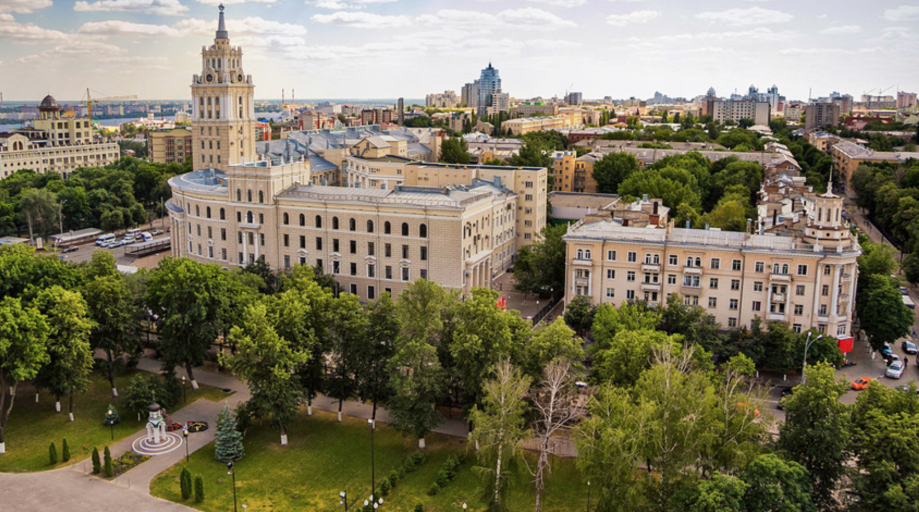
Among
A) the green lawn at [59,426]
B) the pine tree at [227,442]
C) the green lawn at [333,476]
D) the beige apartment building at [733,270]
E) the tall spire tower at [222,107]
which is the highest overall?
the tall spire tower at [222,107]

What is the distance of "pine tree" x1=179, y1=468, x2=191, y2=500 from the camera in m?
42.9

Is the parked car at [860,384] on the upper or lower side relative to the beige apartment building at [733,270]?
lower

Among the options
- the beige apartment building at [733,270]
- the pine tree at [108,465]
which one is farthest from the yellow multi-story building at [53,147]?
the beige apartment building at [733,270]

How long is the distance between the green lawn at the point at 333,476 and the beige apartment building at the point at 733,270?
22.7 meters

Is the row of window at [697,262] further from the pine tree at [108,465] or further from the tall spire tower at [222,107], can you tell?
the tall spire tower at [222,107]

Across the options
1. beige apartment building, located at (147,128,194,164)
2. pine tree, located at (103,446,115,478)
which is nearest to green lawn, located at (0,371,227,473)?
pine tree, located at (103,446,115,478)

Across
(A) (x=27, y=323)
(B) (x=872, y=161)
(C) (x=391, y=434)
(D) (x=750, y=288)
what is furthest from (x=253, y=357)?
(B) (x=872, y=161)

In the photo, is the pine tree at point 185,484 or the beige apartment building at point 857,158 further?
the beige apartment building at point 857,158

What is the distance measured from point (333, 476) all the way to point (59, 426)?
20513 mm

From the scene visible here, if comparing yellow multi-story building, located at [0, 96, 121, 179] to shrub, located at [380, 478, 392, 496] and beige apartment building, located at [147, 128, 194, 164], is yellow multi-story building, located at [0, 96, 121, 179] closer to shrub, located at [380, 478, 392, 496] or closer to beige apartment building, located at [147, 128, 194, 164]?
beige apartment building, located at [147, 128, 194, 164]

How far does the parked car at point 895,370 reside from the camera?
59.5m

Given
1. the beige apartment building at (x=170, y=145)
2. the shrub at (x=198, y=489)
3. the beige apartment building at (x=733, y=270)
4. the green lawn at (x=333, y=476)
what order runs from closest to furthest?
1. the shrub at (x=198, y=489)
2. the green lawn at (x=333, y=476)
3. the beige apartment building at (x=733, y=270)
4. the beige apartment building at (x=170, y=145)

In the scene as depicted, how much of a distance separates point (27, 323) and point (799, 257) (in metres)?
55.0

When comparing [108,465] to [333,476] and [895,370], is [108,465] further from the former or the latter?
[895,370]
